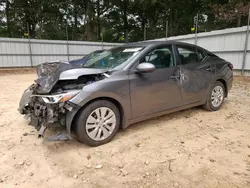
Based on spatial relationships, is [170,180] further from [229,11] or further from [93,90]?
[229,11]

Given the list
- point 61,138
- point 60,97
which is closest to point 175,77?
point 60,97

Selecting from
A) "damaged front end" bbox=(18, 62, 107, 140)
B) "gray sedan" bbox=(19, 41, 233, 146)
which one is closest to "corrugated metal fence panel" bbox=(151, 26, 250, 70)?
"gray sedan" bbox=(19, 41, 233, 146)

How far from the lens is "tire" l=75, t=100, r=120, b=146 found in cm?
245

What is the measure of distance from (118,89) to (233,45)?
7.77 meters

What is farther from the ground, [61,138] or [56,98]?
[56,98]

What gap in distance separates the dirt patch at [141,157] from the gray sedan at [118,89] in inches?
10.2

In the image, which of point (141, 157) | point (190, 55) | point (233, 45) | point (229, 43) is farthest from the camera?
point (229, 43)

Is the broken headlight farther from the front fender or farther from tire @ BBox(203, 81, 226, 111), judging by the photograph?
tire @ BBox(203, 81, 226, 111)

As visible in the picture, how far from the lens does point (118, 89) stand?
8.70 feet

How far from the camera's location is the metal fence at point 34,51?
11.9 meters

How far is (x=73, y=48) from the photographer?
14.2m

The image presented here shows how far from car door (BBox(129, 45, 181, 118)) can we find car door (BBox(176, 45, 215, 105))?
17 centimetres

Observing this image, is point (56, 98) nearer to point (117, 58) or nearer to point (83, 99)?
point (83, 99)

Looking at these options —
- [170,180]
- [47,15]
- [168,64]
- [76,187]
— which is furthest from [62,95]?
[47,15]
